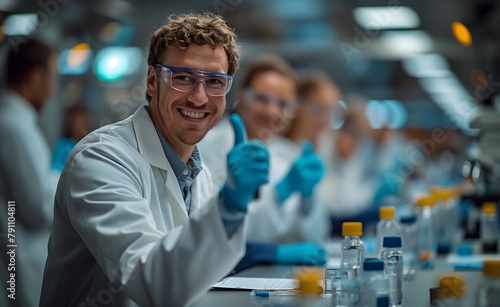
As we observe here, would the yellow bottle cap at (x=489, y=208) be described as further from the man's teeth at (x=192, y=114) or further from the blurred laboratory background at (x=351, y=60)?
the man's teeth at (x=192, y=114)

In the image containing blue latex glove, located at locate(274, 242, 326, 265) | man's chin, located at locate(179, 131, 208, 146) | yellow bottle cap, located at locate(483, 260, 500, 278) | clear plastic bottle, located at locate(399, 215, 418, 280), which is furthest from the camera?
blue latex glove, located at locate(274, 242, 326, 265)

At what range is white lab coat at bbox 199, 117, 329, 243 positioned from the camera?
3639 mm

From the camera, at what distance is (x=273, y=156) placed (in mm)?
4414

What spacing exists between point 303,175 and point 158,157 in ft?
5.84

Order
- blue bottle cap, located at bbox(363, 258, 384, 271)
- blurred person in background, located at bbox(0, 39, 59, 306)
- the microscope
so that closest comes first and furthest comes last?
blue bottle cap, located at bbox(363, 258, 384, 271) < blurred person in background, located at bbox(0, 39, 59, 306) < the microscope

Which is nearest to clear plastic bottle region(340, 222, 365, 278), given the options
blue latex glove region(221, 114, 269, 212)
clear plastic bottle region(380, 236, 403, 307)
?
clear plastic bottle region(380, 236, 403, 307)

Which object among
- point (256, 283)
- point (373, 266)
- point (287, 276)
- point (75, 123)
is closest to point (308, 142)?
point (287, 276)

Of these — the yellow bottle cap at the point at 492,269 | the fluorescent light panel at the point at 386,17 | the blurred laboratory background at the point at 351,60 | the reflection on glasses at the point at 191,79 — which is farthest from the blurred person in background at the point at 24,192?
the fluorescent light panel at the point at 386,17

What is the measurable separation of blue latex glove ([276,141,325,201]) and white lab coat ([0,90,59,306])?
1278 mm

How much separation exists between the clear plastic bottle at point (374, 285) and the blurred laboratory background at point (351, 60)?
2023mm

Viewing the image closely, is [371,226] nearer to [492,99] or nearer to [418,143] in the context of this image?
[492,99]

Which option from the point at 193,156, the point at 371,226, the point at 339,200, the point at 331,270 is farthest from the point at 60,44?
the point at 331,270

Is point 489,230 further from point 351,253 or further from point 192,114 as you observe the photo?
point 192,114

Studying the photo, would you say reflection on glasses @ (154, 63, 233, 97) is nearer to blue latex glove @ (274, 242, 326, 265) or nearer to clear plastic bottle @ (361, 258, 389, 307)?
clear plastic bottle @ (361, 258, 389, 307)
